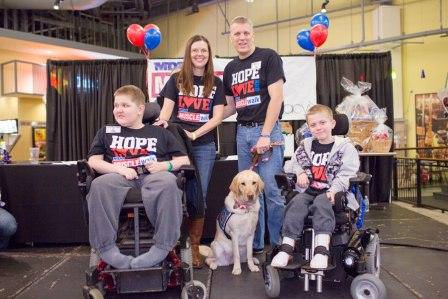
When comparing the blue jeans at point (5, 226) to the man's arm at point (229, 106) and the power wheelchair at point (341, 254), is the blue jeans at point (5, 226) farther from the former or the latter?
the power wheelchair at point (341, 254)

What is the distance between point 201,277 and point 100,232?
1.02 m

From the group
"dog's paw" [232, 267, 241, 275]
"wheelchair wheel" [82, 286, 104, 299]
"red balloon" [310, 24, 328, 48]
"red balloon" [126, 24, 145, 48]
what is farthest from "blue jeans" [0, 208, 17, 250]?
"red balloon" [310, 24, 328, 48]

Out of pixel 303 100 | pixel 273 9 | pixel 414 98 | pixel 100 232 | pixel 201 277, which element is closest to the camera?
pixel 100 232

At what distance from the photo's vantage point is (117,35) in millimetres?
12977

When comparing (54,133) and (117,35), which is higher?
(117,35)

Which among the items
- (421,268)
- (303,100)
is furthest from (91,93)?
(421,268)

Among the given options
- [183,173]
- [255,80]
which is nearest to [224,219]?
[183,173]

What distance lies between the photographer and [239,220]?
9.90 feet

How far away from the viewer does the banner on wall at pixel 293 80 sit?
228 inches

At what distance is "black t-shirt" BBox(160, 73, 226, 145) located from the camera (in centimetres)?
323

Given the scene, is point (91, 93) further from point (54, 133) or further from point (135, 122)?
point (135, 122)

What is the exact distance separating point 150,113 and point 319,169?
1.11 m

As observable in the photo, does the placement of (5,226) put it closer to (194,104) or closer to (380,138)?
(194,104)

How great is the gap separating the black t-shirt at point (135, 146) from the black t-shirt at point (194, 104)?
55 cm
